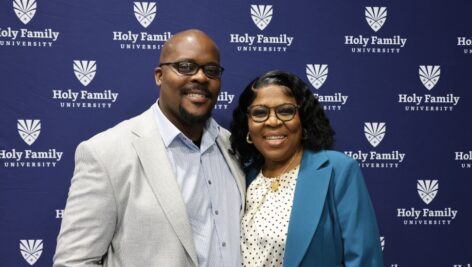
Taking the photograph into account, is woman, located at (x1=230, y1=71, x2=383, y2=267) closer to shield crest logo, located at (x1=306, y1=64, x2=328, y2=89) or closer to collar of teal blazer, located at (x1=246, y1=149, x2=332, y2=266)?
collar of teal blazer, located at (x1=246, y1=149, x2=332, y2=266)

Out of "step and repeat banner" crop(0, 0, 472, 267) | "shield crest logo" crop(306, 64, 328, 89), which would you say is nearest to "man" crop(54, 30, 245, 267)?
"step and repeat banner" crop(0, 0, 472, 267)

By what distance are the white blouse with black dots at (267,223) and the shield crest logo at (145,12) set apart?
3.32ft

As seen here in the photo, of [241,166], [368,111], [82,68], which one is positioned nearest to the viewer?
[241,166]

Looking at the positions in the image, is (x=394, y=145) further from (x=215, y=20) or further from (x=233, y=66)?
(x=215, y=20)

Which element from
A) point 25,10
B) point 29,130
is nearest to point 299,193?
point 29,130

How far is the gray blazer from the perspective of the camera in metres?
1.71

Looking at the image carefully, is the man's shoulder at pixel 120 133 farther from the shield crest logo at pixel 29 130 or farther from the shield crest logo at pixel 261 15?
the shield crest logo at pixel 261 15

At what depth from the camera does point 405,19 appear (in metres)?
2.47

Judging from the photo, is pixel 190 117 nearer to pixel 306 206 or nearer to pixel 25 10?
pixel 306 206

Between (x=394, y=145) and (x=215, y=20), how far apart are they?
115cm

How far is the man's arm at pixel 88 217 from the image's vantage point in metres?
1.70

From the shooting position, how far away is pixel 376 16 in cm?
246

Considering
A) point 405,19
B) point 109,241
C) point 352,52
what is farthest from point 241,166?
point 405,19

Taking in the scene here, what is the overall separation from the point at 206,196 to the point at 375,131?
3.50ft
